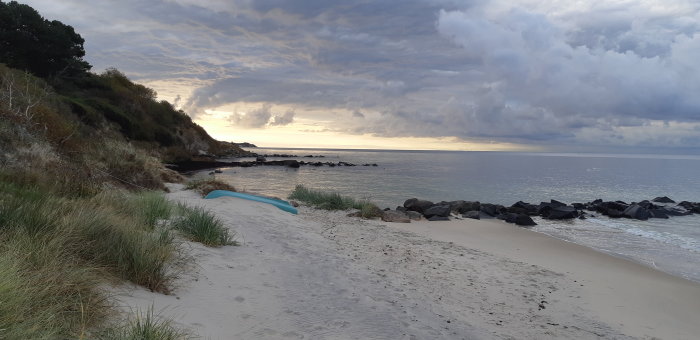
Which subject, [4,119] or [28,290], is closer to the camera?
[28,290]

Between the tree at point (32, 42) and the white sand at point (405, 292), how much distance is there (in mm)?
39845

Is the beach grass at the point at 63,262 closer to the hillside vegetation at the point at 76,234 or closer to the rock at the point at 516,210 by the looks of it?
the hillside vegetation at the point at 76,234

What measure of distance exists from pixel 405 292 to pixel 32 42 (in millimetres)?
47670

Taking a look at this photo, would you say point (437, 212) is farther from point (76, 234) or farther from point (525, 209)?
point (76, 234)

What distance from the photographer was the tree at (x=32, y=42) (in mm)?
37891

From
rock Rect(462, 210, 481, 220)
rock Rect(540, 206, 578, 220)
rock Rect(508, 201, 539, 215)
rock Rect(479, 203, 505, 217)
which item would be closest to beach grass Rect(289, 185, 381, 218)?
rock Rect(462, 210, 481, 220)

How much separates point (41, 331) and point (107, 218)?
9.29 ft

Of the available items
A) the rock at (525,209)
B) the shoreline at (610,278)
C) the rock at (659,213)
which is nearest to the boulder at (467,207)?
the rock at (525,209)

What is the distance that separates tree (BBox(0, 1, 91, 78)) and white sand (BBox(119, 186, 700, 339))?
131 feet

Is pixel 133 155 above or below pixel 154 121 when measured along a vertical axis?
below

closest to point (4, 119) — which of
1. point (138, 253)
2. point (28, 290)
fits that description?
point (138, 253)

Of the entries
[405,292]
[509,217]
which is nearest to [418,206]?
[509,217]

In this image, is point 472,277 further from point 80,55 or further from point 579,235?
point 80,55

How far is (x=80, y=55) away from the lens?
45500 millimetres
